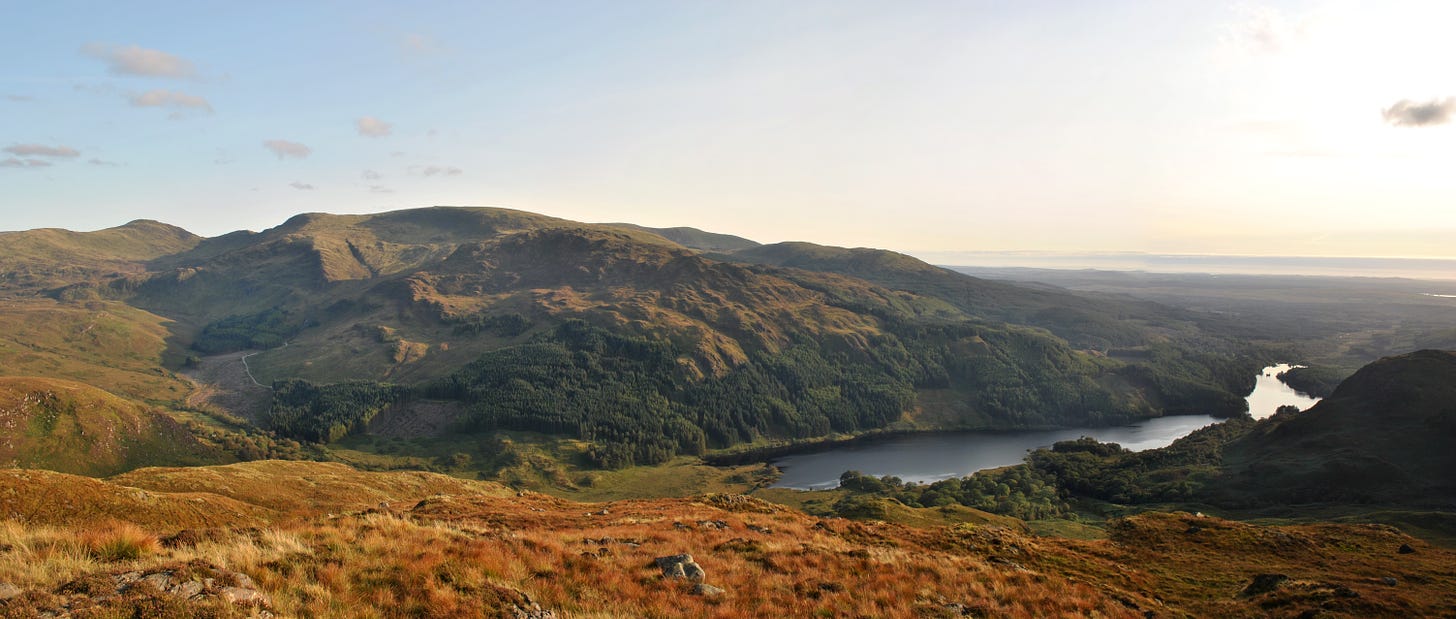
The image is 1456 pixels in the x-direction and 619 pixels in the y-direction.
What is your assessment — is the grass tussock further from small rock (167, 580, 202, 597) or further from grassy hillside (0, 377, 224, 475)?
grassy hillside (0, 377, 224, 475)

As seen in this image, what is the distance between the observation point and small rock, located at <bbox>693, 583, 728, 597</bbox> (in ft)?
68.1

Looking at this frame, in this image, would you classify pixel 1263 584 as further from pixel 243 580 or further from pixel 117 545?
pixel 117 545

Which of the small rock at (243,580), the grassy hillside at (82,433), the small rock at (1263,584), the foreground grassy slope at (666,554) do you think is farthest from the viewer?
the grassy hillside at (82,433)

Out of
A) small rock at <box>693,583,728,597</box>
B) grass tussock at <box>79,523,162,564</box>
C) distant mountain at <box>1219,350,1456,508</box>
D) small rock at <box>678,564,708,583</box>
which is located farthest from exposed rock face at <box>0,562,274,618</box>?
distant mountain at <box>1219,350,1456,508</box>

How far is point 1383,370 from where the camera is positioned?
153 m

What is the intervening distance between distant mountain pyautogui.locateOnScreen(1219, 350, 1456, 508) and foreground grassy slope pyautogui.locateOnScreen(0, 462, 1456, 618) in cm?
7895

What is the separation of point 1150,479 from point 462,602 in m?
171

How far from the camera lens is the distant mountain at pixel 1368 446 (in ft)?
384

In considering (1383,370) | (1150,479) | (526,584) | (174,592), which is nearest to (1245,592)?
(526,584)

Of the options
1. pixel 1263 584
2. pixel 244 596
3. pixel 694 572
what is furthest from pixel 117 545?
pixel 1263 584

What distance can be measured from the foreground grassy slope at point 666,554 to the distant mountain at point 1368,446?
259 ft

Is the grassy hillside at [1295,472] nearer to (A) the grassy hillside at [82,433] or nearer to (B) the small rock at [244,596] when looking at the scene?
(B) the small rock at [244,596]

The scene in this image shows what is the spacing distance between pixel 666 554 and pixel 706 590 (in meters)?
5.85

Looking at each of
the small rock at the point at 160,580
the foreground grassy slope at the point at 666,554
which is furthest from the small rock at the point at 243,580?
the small rock at the point at 160,580
